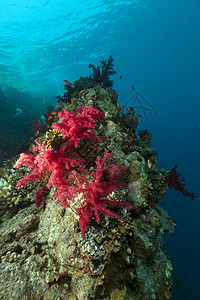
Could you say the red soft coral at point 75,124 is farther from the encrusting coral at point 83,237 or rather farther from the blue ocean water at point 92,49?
the blue ocean water at point 92,49

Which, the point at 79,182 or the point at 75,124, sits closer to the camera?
the point at 79,182

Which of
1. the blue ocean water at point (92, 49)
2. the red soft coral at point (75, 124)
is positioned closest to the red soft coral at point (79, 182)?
the red soft coral at point (75, 124)

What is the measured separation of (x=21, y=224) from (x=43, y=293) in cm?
156

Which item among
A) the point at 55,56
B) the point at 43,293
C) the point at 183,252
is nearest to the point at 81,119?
the point at 43,293

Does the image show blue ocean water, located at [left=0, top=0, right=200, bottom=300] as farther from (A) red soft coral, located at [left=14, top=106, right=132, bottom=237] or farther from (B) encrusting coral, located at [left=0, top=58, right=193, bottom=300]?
(A) red soft coral, located at [left=14, top=106, right=132, bottom=237]

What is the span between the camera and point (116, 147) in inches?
170

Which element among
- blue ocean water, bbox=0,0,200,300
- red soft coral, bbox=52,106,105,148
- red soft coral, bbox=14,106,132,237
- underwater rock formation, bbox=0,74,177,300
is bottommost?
underwater rock formation, bbox=0,74,177,300

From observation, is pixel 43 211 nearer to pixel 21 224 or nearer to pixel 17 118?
pixel 21 224

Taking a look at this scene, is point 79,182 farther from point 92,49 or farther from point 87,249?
point 92,49

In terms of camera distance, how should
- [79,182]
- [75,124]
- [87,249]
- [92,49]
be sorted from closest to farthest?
[87,249]
[79,182]
[75,124]
[92,49]

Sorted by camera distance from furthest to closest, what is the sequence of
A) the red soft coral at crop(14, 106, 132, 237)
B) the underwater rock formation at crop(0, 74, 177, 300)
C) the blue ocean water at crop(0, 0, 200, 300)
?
the blue ocean water at crop(0, 0, 200, 300)
the red soft coral at crop(14, 106, 132, 237)
the underwater rock formation at crop(0, 74, 177, 300)

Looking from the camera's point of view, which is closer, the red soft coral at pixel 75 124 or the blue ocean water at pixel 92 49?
the red soft coral at pixel 75 124

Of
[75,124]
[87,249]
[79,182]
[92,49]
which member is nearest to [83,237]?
[87,249]

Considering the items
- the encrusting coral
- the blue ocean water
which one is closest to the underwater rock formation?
the encrusting coral
